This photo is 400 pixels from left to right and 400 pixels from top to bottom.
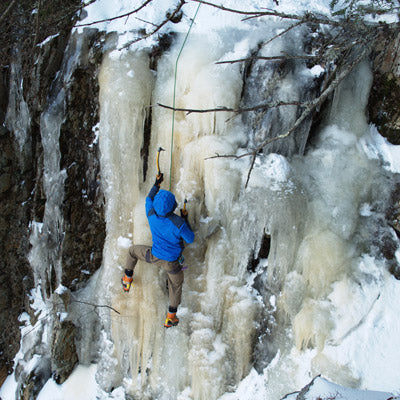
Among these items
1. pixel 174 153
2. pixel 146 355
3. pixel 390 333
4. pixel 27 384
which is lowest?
pixel 27 384

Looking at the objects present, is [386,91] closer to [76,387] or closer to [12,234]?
[76,387]

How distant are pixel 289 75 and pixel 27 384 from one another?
17.4 ft

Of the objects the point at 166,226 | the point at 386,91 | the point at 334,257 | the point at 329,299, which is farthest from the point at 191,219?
the point at 386,91

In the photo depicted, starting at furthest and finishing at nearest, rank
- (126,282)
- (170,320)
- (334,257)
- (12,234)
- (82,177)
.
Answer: (12,234)
(82,177)
(126,282)
(170,320)
(334,257)

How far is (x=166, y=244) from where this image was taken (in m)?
3.52

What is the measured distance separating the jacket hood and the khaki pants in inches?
24.6

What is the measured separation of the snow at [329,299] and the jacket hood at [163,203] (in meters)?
0.52

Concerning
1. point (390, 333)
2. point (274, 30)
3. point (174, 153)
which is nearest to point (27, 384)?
point (174, 153)

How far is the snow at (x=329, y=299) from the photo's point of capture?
3369 mm

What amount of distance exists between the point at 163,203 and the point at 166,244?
50 centimetres

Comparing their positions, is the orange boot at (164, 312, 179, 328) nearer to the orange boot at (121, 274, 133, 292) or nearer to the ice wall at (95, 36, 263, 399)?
the ice wall at (95, 36, 263, 399)

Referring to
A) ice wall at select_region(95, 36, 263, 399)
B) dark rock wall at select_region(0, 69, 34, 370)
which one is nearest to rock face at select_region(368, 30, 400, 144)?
ice wall at select_region(95, 36, 263, 399)

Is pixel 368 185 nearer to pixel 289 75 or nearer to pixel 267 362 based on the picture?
pixel 289 75

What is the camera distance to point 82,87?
14.1ft
